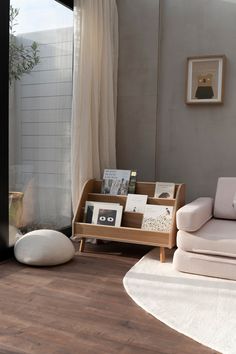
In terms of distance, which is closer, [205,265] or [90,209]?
[205,265]

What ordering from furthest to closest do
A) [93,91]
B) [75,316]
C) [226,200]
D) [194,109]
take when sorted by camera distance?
[194,109], [93,91], [226,200], [75,316]

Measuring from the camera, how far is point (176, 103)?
3850 millimetres

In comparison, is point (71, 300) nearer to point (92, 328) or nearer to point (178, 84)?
point (92, 328)

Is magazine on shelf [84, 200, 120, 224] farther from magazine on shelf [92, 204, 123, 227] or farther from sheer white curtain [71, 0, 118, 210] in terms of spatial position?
sheer white curtain [71, 0, 118, 210]

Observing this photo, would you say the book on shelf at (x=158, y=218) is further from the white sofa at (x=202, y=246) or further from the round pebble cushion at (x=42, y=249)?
the round pebble cushion at (x=42, y=249)

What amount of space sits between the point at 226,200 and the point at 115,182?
1001 mm

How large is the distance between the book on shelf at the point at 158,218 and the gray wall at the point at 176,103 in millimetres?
755

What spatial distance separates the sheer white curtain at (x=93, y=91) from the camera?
3.46 meters

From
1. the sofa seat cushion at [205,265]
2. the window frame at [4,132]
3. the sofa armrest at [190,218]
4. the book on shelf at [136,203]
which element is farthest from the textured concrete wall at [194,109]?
the window frame at [4,132]

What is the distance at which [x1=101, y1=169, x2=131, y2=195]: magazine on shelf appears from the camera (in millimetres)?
3450

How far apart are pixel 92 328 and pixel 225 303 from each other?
2.69 ft

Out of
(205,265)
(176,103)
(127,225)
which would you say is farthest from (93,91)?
(205,265)

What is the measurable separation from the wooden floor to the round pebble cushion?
0.06 metres

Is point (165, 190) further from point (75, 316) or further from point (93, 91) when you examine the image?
point (75, 316)
